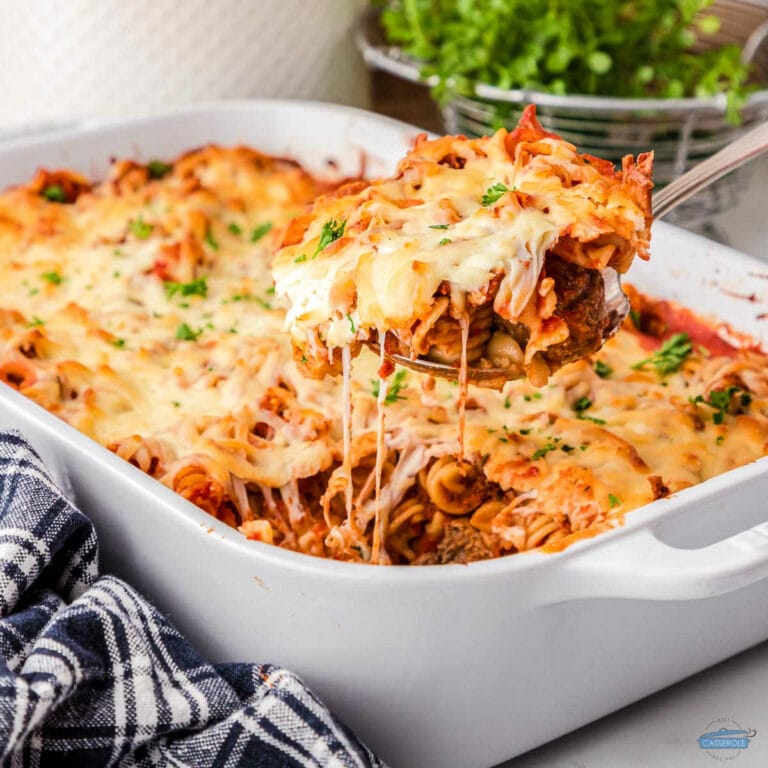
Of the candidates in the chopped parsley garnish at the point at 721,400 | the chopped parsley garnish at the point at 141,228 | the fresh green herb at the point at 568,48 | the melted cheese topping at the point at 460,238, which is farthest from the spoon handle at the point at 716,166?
the chopped parsley garnish at the point at 141,228

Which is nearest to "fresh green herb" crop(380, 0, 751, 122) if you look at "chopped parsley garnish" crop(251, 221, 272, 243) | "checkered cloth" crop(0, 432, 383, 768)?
"chopped parsley garnish" crop(251, 221, 272, 243)

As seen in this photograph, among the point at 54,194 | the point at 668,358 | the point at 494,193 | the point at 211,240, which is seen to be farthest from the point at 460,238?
the point at 54,194

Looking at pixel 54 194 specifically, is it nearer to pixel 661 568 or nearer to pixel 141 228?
pixel 141 228

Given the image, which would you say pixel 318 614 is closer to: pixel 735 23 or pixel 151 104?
pixel 151 104

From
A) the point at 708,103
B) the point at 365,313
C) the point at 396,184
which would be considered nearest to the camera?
the point at 365,313

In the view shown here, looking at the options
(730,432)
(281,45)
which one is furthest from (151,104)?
(730,432)

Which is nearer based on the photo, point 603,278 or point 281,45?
point 603,278

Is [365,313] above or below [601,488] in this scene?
above
